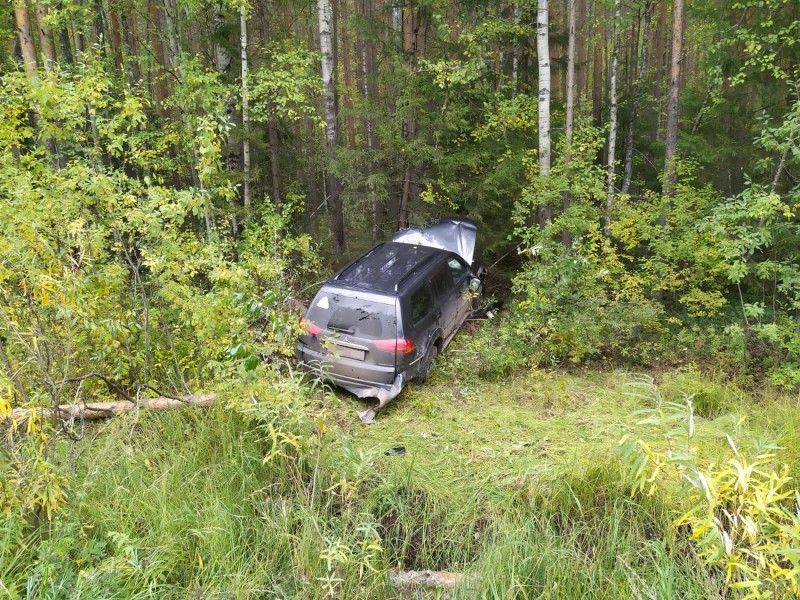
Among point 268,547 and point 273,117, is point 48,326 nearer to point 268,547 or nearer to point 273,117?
point 268,547

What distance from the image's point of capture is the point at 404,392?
6.94m

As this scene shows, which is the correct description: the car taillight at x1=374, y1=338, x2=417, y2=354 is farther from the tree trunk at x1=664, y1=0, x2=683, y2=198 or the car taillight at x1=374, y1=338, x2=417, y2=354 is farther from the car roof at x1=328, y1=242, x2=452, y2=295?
the tree trunk at x1=664, y1=0, x2=683, y2=198

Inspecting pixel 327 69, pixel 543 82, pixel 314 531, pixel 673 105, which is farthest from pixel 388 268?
pixel 673 105

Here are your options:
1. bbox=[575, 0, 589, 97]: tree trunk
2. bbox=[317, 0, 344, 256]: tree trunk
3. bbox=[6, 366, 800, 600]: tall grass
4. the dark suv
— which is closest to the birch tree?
bbox=[317, 0, 344, 256]: tree trunk

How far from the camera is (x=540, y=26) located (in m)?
9.51

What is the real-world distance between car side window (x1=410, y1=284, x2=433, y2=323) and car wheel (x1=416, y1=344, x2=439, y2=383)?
577 mm

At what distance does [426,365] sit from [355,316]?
1385 millimetres

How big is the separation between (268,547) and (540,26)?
9.87 m

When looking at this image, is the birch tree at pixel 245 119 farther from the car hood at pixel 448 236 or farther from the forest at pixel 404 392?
the car hood at pixel 448 236

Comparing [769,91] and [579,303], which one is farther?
[769,91]

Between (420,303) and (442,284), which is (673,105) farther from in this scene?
(420,303)

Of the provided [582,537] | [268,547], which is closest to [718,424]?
[582,537]

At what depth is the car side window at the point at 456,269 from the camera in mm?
8599

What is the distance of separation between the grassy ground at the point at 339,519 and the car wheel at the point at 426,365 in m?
1.91
